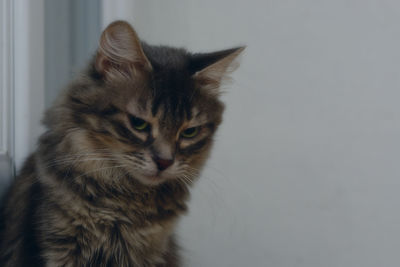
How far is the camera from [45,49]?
172 centimetres

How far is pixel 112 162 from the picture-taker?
123 cm

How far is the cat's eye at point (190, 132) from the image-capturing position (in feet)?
4.21

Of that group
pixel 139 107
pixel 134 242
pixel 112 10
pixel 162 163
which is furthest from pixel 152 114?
pixel 112 10

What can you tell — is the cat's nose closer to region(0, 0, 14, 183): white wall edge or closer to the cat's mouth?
the cat's mouth

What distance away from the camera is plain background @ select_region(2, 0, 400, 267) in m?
1.47

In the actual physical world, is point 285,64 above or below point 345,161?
→ above

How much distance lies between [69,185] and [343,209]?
3.07 ft

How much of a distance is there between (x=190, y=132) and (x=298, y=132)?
20.3 inches

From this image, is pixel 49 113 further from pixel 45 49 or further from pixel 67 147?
pixel 45 49

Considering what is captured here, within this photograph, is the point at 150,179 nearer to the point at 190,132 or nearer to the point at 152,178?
the point at 152,178

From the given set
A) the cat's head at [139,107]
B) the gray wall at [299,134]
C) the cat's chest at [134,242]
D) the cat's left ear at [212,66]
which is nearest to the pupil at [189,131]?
the cat's head at [139,107]

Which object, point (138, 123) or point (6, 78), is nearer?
point (138, 123)

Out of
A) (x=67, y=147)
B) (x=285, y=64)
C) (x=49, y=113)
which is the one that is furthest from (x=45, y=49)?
(x=285, y=64)

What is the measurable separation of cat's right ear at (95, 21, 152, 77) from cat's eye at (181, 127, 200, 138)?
0.68ft
